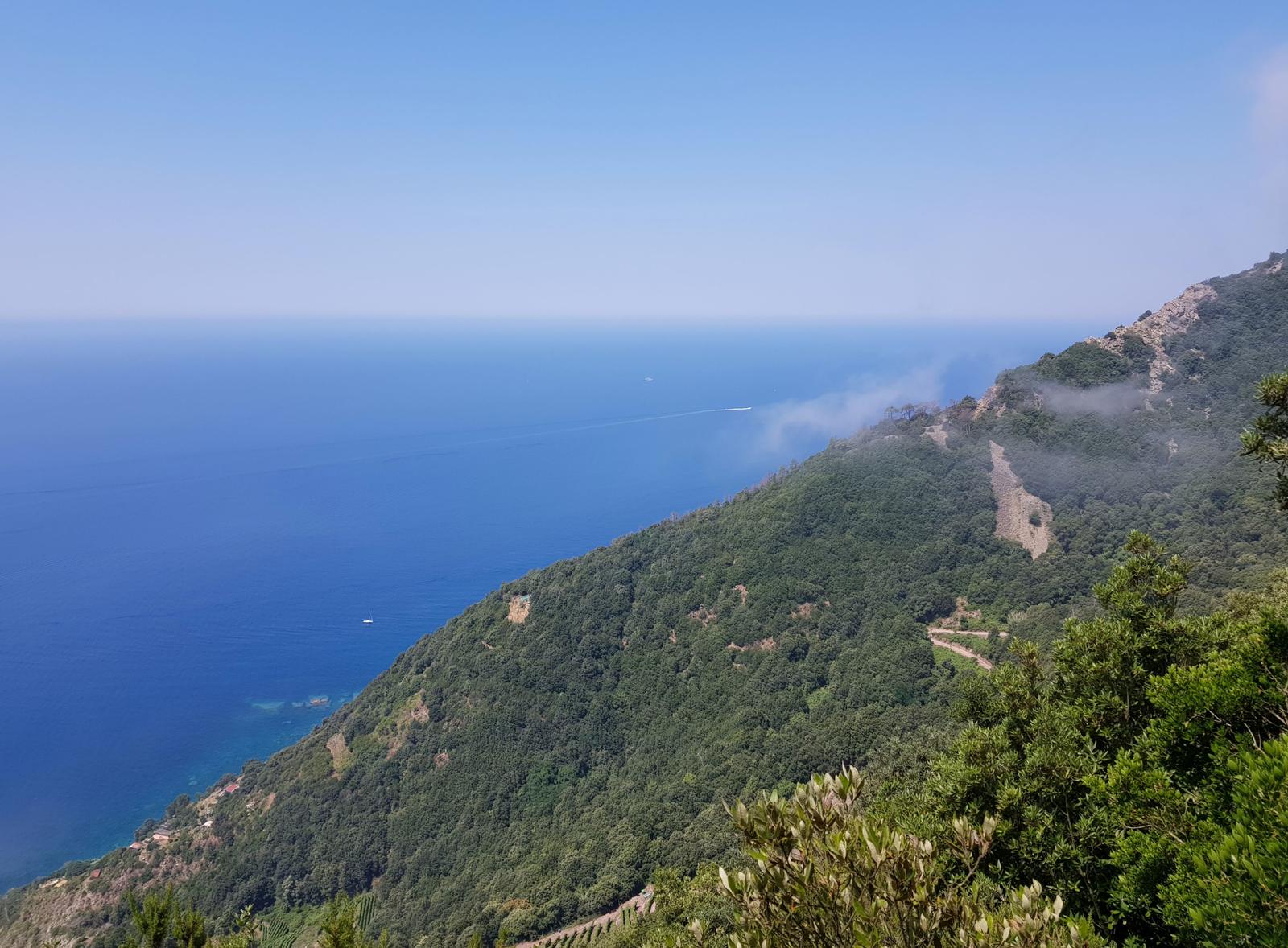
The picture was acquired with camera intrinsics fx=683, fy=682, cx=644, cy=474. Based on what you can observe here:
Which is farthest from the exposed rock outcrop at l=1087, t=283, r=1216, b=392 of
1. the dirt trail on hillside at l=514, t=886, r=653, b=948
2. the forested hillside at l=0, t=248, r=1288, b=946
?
the dirt trail on hillside at l=514, t=886, r=653, b=948

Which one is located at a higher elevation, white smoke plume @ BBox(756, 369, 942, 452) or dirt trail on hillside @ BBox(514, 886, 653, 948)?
white smoke plume @ BBox(756, 369, 942, 452)

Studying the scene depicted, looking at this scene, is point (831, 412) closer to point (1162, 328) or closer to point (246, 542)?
point (1162, 328)

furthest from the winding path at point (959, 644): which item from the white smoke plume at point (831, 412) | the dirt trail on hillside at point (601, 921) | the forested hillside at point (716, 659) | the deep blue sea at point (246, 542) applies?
the white smoke plume at point (831, 412)

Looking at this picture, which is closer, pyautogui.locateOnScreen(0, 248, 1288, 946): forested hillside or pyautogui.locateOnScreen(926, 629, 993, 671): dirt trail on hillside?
pyautogui.locateOnScreen(0, 248, 1288, 946): forested hillside

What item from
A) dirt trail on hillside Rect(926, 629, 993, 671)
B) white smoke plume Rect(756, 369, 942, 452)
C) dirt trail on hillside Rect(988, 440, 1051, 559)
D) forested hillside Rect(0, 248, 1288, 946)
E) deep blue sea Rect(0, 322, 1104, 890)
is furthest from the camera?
white smoke plume Rect(756, 369, 942, 452)

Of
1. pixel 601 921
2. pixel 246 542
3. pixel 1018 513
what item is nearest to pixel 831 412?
pixel 1018 513

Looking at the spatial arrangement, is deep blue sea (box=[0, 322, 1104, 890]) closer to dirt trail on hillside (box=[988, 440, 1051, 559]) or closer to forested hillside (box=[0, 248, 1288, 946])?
forested hillside (box=[0, 248, 1288, 946])
